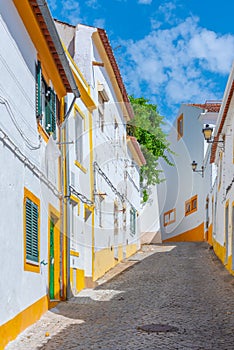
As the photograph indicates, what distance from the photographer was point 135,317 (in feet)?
31.4

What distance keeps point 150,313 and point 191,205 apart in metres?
23.1

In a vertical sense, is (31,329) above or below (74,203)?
below

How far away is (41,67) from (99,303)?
5.11 meters

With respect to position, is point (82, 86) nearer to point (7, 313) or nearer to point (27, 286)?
point (27, 286)

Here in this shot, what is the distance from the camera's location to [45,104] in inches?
403

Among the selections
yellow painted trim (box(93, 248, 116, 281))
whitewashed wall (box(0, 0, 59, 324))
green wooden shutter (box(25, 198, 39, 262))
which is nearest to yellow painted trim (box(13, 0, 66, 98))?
whitewashed wall (box(0, 0, 59, 324))

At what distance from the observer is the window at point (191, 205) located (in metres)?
32.1

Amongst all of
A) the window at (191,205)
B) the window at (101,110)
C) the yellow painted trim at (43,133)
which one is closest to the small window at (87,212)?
the window at (101,110)

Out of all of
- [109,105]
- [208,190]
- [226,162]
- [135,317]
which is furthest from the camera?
[208,190]

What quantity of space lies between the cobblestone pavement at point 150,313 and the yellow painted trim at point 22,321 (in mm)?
130

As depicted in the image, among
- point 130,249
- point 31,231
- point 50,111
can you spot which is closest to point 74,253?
point 50,111

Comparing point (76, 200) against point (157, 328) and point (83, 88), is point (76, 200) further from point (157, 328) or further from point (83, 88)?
point (157, 328)

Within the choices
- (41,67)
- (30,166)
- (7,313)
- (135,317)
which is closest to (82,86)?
(41,67)

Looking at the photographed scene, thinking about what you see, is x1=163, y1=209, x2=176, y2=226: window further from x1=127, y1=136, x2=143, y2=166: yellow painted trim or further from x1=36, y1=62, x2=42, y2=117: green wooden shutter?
x1=36, y1=62, x2=42, y2=117: green wooden shutter
